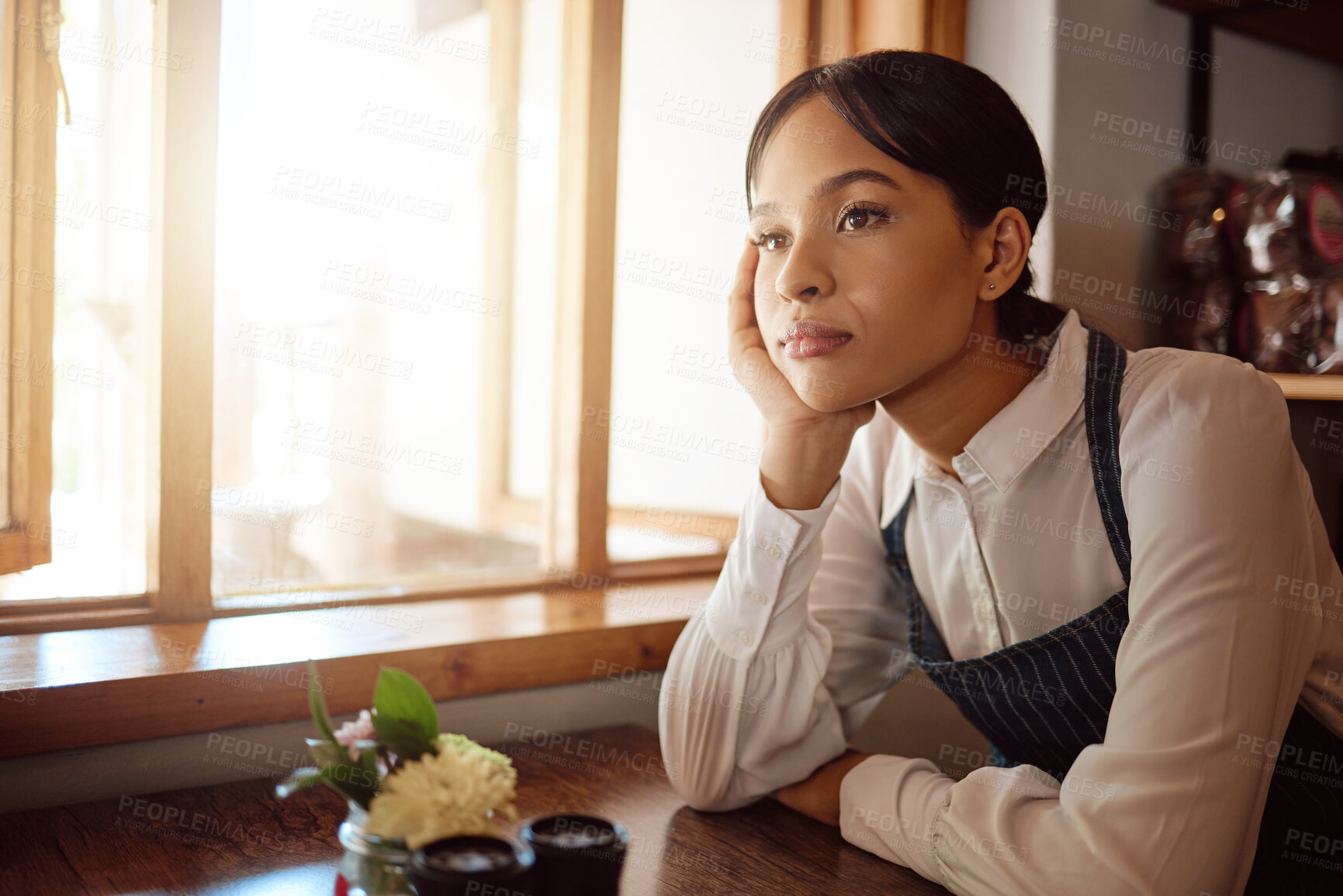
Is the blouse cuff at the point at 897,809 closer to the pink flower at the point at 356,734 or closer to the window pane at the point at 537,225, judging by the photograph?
the pink flower at the point at 356,734

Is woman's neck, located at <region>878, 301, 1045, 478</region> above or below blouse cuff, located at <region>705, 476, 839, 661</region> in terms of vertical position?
above

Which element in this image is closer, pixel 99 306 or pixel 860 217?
pixel 860 217

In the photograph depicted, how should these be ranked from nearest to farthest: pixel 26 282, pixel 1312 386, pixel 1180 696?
pixel 1180 696, pixel 26 282, pixel 1312 386

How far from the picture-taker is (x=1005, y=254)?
1.11 meters

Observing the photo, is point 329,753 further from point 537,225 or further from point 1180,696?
point 537,225

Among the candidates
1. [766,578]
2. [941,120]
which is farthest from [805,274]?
[766,578]

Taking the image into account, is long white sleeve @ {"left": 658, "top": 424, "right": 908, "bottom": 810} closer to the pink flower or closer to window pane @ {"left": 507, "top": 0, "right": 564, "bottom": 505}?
the pink flower

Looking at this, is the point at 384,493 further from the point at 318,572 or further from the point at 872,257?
the point at 872,257

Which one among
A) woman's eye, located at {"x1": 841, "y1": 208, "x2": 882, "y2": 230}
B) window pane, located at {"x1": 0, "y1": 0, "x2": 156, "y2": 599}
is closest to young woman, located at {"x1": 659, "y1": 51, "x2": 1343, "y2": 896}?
woman's eye, located at {"x1": 841, "y1": 208, "x2": 882, "y2": 230}

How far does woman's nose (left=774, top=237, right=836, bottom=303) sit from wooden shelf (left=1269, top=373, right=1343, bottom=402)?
77cm

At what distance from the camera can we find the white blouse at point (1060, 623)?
2.83 feet

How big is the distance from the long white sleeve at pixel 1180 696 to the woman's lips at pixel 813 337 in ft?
1.00

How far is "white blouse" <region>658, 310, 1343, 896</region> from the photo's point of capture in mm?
862

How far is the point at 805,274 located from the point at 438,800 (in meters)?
0.64
